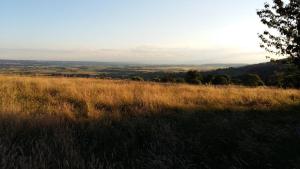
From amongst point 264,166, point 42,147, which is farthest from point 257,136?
point 42,147

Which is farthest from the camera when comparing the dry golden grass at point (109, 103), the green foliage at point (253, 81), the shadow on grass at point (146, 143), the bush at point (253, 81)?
the bush at point (253, 81)

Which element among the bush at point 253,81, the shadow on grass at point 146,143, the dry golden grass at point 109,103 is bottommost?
the bush at point 253,81

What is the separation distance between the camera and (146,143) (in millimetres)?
5496

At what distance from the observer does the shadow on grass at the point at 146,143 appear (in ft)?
15.6

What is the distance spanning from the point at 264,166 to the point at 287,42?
7.82 metres

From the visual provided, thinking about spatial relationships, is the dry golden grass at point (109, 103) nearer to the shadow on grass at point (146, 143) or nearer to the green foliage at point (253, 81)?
the shadow on grass at point (146, 143)

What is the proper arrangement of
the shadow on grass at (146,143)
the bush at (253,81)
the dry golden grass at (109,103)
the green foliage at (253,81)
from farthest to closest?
the bush at (253,81) < the green foliage at (253,81) < the dry golden grass at (109,103) < the shadow on grass at (146,143)

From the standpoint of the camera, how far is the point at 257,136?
234 inches

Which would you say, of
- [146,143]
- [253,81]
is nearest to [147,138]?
[146,143]

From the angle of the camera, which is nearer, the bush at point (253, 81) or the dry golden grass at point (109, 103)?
the dry golden grass at point (109, 103)

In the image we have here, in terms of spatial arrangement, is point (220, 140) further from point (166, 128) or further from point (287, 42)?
point (287, 42)

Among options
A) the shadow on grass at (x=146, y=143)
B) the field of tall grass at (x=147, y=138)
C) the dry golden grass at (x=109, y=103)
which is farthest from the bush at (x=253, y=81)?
the shadow on grass at (x=146, y=143)

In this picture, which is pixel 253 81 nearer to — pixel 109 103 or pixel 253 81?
pixel 253 81

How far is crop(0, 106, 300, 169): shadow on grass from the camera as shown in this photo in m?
4.75
